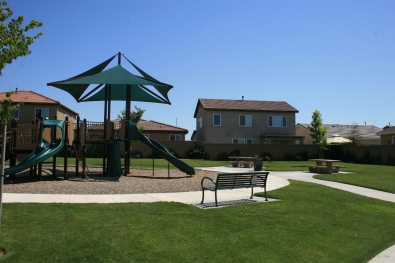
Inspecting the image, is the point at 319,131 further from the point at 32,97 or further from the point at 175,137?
the point at 32,97

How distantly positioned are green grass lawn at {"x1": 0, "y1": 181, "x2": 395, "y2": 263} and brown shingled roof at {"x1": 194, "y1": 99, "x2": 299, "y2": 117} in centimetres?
3657

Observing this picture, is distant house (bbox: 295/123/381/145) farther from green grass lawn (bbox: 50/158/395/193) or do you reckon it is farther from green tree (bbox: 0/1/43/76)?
green tree (bbox: 0/1/43/76)

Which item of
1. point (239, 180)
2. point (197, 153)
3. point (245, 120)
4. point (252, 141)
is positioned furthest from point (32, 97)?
point (239, 180)

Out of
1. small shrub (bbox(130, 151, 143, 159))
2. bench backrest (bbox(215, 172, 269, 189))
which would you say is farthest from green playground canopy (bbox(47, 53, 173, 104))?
small shrub (bbox(130, 151, 143, 159))

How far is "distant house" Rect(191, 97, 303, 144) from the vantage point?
4556 cm

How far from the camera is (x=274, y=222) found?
8.20 meters

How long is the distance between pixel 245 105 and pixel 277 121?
447 cm

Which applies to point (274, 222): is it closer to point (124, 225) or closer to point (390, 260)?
point (390, 260)

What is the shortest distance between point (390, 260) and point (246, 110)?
4034 cm

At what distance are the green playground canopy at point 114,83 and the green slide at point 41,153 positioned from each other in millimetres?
2500

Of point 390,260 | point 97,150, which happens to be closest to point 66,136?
point 390,260

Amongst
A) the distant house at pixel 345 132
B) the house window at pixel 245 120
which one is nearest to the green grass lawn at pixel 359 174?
the house window at pixel 245 120

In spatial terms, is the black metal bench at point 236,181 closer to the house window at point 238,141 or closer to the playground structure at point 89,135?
the playground structure at point 89,135

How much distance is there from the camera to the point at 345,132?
207 ft
